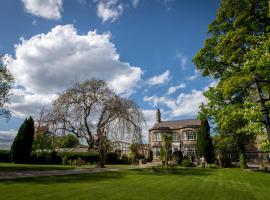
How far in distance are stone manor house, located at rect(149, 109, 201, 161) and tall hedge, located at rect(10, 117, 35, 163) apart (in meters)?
30.3

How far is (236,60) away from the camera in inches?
821

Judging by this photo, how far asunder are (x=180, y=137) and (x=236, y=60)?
3874 centimetres

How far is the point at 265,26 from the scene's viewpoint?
2028cm

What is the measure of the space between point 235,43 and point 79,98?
1699cm

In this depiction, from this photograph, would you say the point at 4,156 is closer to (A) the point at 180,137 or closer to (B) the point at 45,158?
(B) the point at 45,158

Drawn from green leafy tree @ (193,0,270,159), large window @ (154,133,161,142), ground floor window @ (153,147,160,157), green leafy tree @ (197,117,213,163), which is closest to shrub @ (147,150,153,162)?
ground floor window @ (153,147,160,157)

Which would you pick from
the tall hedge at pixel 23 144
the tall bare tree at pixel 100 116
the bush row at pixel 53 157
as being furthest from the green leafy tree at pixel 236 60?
the tall hedge at pixel 23 144

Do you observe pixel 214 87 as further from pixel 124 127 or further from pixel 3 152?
pixel 3 152

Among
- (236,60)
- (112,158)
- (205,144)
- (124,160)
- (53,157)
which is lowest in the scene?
(124,160)

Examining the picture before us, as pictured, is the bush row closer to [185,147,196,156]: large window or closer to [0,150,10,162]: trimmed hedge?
[0,150,10,162]: trimmed hedge

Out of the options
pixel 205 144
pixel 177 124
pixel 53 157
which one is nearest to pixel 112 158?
pixel 53 157

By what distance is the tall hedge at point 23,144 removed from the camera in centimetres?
3388

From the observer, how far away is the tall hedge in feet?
111

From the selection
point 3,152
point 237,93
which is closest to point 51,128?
point 3,152
